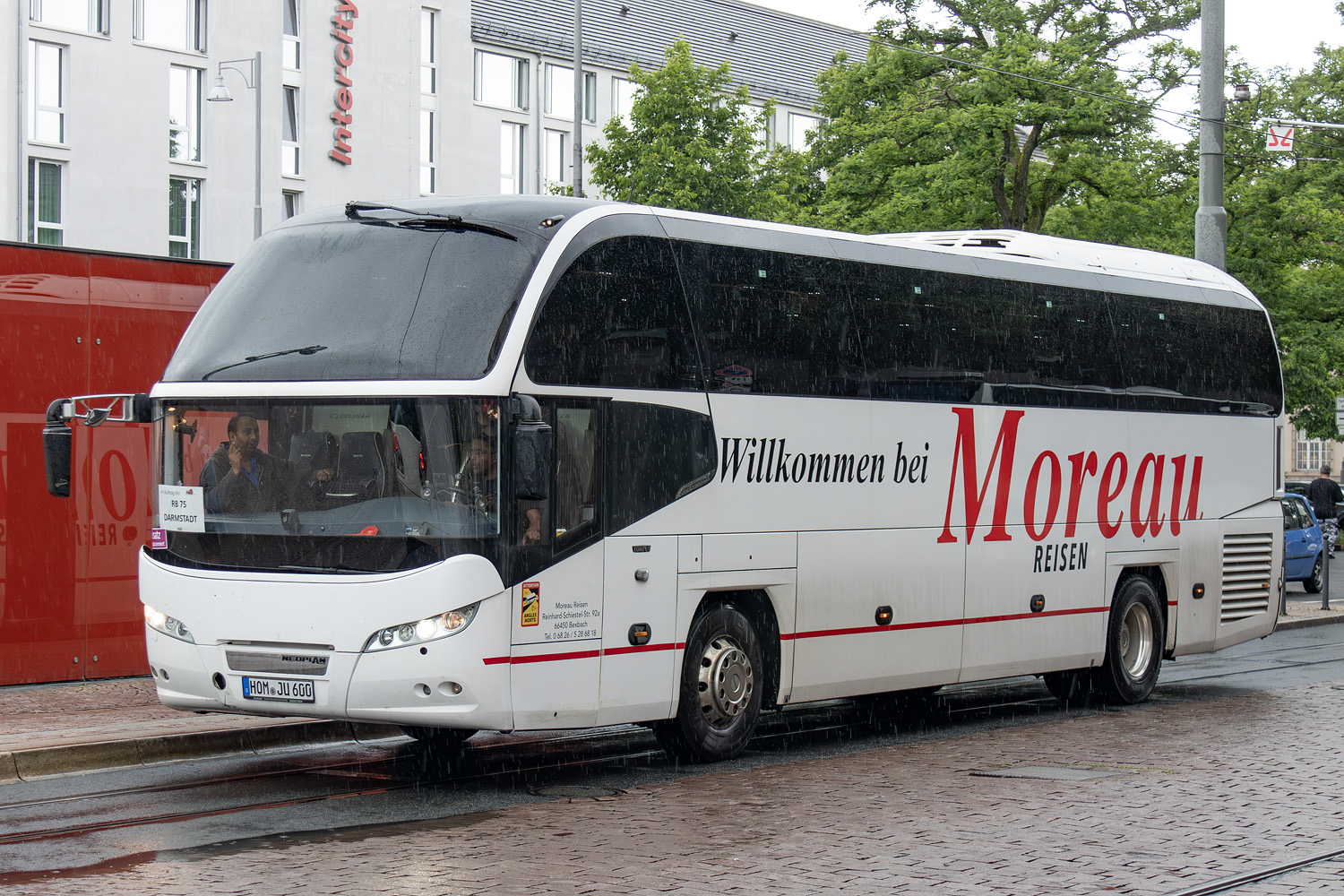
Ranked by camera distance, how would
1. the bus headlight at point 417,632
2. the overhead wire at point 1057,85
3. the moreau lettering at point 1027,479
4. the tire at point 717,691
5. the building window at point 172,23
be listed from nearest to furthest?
the bus headlight at point 417,632 < the tire at point 717,691 < the moreau lettering at point 1027,479 < the overhead wire at point 1057,85 < the building window at point 172,23

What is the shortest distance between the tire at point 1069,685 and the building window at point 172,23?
3812cm

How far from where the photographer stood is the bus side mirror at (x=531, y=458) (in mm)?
9359

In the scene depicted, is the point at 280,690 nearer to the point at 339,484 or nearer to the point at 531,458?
the point at 339,484

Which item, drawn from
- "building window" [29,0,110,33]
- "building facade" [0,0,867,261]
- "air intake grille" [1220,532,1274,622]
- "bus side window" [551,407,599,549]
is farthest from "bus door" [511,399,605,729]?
"building window" [29,0,110,33]

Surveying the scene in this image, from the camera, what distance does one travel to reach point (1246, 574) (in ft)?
55.4

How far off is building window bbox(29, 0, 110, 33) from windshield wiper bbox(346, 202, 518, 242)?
37448 mm

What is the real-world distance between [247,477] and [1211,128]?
49.3 ft

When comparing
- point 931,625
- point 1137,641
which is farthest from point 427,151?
point 931,625

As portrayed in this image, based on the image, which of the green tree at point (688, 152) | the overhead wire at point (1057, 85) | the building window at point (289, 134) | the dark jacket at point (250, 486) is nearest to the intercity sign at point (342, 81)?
the building window at point (289, 134)

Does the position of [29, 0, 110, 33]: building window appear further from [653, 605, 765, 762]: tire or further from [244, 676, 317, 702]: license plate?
[244, 676, 317, 702]: license plate

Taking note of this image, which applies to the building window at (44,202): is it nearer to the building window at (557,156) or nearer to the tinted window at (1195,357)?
the building window at (557,156)

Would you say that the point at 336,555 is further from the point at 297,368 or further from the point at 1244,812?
the point at 1244,812

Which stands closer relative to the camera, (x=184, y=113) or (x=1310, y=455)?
(x=184, y=113)

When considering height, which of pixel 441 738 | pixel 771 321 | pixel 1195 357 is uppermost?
pixel 771 321
